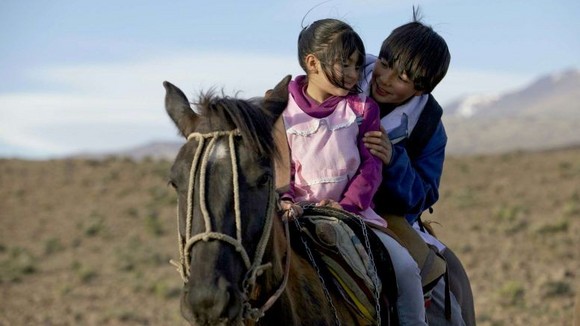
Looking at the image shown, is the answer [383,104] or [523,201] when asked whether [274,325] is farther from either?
[523,201]

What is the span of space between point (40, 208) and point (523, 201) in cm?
1807

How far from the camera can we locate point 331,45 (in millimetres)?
5555

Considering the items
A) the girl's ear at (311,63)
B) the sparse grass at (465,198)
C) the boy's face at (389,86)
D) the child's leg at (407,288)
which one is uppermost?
the girl's ear at (311,63)

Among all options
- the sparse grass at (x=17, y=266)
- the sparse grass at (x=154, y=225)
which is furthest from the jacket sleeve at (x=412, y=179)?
the sparse grass at (x=154, y=225)

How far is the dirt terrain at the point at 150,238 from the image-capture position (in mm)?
19719

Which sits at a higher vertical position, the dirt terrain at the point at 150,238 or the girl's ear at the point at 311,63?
the girl's ear at the point at 311,63

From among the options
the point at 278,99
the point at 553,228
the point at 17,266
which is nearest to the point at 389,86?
the point at 278,99

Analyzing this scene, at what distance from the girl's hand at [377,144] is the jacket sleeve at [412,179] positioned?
21 cm

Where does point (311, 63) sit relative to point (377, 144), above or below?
above

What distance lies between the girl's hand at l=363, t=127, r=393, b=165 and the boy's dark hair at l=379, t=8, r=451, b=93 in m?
0.64

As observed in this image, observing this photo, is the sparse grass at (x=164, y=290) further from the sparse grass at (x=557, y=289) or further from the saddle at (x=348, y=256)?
the saddle at (x=348, y=256)

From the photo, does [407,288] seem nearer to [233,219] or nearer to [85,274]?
[233,219]

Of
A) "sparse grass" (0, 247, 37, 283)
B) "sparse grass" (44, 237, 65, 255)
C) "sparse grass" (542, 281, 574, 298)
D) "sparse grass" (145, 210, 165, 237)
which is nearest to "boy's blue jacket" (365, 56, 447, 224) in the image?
"sparse grass" (542, 281, 574, 298)

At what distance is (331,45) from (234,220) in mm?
1703
